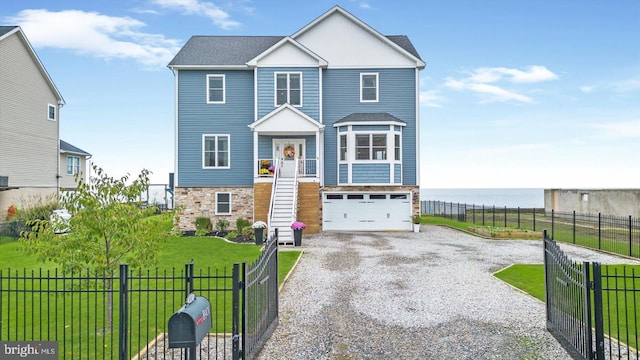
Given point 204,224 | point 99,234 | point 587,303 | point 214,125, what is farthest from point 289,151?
point 587,303

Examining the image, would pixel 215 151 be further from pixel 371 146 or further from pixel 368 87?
pixel 368 87

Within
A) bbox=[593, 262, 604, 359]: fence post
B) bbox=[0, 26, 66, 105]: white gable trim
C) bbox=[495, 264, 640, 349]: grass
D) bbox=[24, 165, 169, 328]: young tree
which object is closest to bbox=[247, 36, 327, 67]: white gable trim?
bbox=[495, 264, 640, 349]: grass

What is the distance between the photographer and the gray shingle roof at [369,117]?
21.9 m

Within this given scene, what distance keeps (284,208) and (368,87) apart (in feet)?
28.9

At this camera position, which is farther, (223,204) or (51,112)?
(51,112)

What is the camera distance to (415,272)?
12203 mm

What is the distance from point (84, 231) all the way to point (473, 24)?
21.9 metres

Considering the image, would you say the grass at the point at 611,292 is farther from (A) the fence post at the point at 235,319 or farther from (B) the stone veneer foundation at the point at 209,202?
(B) the stone veneer foundation at the point at 209,202

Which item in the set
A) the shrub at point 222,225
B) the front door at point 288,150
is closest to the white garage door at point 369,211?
the front door at point 288,150

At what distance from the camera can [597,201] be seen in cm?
3116

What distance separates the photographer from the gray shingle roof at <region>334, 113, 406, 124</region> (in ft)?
71.8

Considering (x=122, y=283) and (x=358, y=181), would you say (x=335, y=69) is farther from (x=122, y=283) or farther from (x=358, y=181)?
(x=122, y=283)

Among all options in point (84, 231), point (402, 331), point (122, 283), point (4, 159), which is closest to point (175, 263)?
point (84, 231)

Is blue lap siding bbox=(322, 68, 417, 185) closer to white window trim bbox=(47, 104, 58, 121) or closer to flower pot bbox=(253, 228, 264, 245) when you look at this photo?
flower pot bbox=(253, 228, 264, 245)
